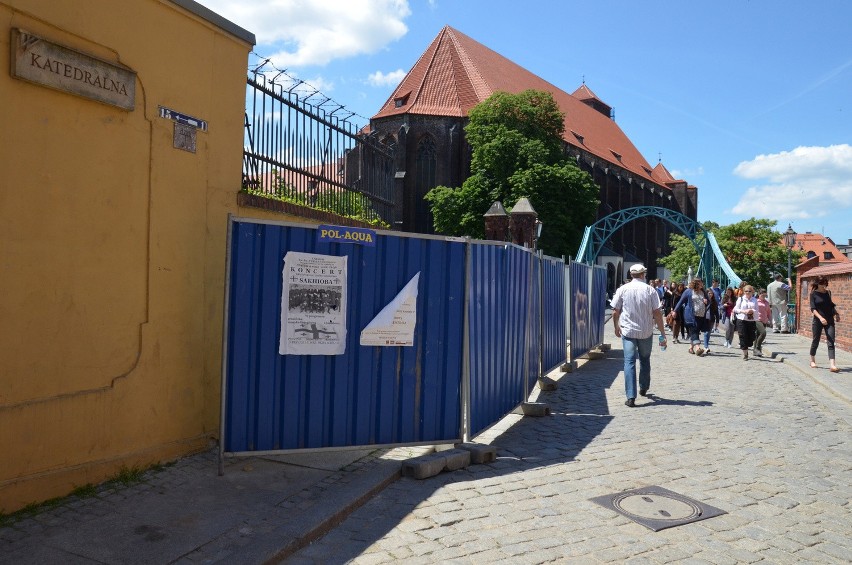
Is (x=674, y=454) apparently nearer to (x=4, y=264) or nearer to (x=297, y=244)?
(x=297, y=244)

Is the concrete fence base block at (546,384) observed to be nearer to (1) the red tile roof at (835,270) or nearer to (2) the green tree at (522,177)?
(1) the red tile roof at (835,270)

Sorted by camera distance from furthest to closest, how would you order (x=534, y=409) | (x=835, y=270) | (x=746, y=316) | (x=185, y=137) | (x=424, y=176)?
(x=424, y=176), (x=835, y=270), (x=746, y=316), (x=534, y=409), (x=185, y=137)

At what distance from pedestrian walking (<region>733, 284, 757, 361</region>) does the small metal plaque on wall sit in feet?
38.8

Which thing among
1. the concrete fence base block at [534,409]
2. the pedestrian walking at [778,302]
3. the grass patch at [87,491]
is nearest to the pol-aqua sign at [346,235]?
the grass patch at [87,491]

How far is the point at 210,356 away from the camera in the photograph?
6176mm

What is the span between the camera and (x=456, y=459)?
5770mm

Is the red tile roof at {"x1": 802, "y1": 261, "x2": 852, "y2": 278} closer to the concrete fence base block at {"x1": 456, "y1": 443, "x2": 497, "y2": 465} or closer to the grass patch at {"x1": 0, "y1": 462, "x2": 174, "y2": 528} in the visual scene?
the concrete fence base block at {"x1": 456, "y1": 443, "x2": 497, "y2": 465}

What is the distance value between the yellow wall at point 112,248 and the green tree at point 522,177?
37.3 metres

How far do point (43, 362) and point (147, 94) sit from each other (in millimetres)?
2083

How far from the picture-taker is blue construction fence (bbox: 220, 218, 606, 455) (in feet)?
17.2

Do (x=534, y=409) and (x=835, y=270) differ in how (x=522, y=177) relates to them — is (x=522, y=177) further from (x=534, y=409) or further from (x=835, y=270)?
(x=534, y=409)

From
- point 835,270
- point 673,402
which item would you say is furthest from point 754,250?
point 673,402

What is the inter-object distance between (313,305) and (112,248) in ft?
4.73

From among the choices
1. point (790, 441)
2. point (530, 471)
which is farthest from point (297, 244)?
point (790, 441)
